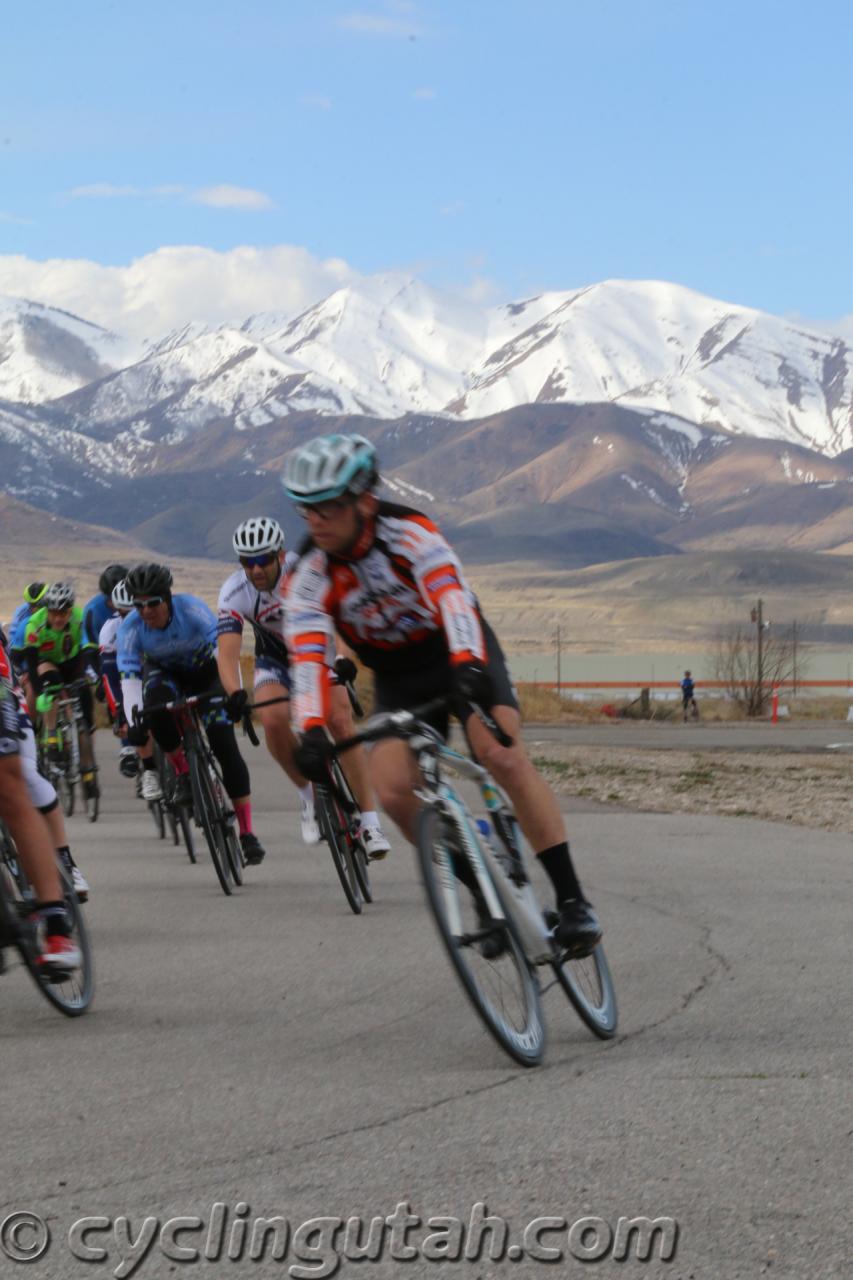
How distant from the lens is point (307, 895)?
10625 millimetres

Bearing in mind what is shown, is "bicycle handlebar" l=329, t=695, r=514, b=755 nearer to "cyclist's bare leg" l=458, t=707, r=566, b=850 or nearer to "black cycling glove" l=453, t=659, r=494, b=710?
"cyclist's bare leg" l=458, t=707, r=566, b=850

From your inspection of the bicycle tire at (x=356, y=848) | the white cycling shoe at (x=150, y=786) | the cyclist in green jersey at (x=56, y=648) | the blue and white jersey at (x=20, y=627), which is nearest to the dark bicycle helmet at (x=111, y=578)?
the cyclist in green jersey at (x=56, y=648)

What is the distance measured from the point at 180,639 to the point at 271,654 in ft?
3.07

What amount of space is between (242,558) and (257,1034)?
4580 millimetres

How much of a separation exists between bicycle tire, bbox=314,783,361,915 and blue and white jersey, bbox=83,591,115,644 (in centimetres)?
651

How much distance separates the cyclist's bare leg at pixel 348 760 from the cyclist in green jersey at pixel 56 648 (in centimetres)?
484

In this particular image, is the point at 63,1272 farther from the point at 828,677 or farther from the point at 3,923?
the point at 828,677

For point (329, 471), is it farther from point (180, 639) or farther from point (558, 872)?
point (180, 639)

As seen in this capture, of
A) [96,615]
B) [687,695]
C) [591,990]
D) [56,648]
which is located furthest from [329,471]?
[687,695]

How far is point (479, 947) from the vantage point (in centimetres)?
566

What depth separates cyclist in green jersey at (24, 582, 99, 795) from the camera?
587 inches

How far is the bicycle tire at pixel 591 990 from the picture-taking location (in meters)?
6.04

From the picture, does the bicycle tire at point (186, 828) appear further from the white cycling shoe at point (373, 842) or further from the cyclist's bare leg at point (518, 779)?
the cyclist's bare leg at point (518, 779)

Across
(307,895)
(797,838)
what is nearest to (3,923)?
(307,895)
